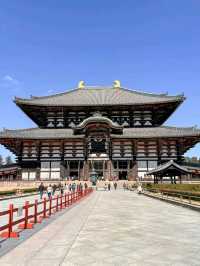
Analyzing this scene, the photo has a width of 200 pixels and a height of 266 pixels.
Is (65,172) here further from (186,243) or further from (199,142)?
(186,243)

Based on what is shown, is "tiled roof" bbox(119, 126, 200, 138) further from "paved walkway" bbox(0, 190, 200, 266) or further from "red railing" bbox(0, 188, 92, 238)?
"paved walkway" bbox(0, 190, 200, 266)

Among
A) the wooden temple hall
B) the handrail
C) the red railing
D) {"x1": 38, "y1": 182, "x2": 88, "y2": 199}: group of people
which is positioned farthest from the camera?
the wooden temple hall

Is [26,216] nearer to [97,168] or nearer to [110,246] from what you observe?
[110,246]

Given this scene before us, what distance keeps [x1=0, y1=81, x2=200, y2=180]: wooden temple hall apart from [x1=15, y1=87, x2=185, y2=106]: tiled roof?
19 centimetres

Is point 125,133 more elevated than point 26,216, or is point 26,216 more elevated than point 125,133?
point 125,133

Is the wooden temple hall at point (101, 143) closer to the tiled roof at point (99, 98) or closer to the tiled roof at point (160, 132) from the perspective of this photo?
the tiled roof at point (160, 132)

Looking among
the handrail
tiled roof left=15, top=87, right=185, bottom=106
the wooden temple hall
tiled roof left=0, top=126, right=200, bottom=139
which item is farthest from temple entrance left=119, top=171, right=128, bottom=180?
the handrail

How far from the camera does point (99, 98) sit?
214 ft

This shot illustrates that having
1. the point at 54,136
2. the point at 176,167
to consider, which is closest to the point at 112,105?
the point at 54,136

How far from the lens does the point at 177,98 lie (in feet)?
188

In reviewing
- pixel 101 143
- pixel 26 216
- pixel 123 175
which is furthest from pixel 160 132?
pixel 26 216

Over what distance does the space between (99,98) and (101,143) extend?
36.2 feet

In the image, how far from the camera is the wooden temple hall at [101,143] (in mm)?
55719

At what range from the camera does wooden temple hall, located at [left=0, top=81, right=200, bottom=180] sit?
55719mm
